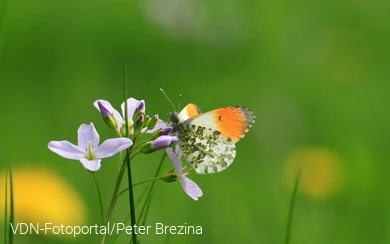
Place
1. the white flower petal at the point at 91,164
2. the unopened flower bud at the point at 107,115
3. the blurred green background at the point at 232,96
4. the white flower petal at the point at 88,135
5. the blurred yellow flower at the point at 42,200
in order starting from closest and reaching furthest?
the white flower petal at the point at 91,164 < the white flower petal at the point at 88,135 < the unopened flower bud at the point at 107,115 < the blurred yellow flower at the point at 42,200 < the blurred green background at the point at 232,96

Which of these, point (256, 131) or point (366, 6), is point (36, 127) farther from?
point (366, 6)

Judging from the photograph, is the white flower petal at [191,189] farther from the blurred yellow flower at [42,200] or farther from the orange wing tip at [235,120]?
the blurred yellow flower at [42,200]

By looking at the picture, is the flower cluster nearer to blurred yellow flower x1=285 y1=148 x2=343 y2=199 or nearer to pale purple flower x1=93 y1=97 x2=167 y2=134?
pale purple flower x1=93 y1=97 x2=167 y2=134

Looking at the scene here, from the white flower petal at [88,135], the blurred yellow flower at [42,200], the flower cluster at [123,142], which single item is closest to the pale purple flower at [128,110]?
the flower cluster at [123,142]

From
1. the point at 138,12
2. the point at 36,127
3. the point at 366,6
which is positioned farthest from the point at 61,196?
the point at 366,6

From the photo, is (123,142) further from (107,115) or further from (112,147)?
(107,115)

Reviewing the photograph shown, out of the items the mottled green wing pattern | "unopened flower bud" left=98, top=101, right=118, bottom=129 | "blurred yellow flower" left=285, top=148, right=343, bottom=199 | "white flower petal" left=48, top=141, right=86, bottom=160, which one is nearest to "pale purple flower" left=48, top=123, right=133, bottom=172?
"white flower petal" left=48, top=141, right=86, bottom=160
